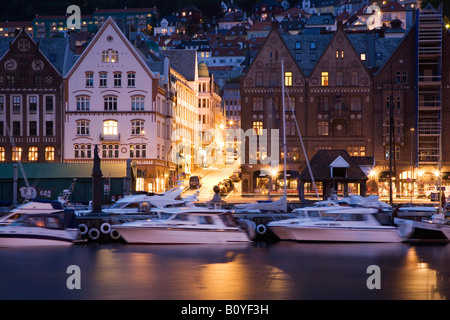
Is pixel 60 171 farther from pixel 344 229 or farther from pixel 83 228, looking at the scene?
pixel 344 229

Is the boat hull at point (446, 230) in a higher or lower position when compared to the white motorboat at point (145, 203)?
lower

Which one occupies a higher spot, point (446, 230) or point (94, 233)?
point (94, 233)

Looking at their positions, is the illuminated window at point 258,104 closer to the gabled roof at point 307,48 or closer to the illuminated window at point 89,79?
the gabled roof at point 307,48

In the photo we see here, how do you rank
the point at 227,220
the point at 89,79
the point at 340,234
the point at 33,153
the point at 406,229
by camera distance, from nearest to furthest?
1. the point at 227,220
2. the point at 340,234
3. the point at 406,229
4. the point at 89,79
5. the point at 33,153

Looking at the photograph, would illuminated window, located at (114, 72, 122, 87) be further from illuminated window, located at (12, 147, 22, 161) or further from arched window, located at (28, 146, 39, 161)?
illuminated window, located at (12, 147, 22, 161)

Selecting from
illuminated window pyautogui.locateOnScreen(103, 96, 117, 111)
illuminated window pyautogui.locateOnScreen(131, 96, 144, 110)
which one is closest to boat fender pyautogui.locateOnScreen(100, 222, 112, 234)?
illuminated window pyautogui.locateOnScreen(131, 96, 144, 110)

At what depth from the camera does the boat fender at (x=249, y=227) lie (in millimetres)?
56625

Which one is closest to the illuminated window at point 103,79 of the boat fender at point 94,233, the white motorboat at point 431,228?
the boat fender at point 94,233

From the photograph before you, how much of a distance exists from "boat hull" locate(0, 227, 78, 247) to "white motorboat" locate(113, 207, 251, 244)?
3426mm

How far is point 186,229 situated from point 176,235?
73 cm

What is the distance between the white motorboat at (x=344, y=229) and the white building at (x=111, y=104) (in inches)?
1929

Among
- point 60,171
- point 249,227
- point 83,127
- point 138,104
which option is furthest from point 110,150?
point 249,227

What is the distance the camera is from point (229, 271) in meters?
42.2

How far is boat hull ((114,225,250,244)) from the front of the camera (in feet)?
177
